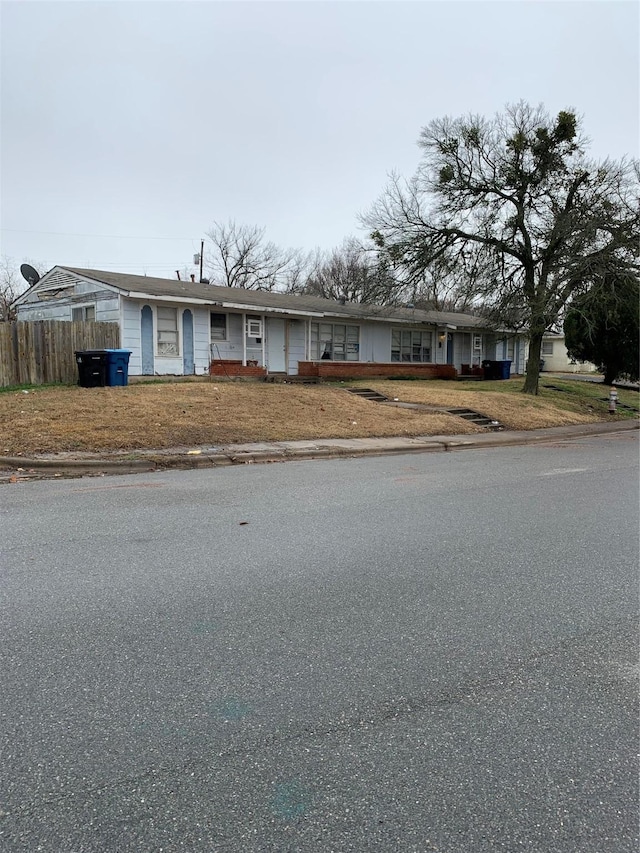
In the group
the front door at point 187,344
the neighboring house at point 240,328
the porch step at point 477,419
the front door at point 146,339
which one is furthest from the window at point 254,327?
the porch step at point 477,419

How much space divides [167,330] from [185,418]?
8722mm

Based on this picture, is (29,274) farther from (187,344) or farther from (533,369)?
(533,369)

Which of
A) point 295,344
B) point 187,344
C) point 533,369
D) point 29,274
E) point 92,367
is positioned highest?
point 29,274

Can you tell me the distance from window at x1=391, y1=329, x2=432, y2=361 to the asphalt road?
2386 centimetres

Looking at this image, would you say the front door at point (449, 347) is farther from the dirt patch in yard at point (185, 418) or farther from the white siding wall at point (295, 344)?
the dirt patch in yard at point (185, 418)

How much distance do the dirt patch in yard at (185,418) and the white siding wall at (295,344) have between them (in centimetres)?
583

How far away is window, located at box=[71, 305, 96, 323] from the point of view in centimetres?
2117

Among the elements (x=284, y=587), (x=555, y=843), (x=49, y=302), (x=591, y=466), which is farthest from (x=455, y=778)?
(x=49, y=302)

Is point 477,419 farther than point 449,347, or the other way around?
point 449,347

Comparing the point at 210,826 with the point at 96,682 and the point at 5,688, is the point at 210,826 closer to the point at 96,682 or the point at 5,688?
the point at 96,682

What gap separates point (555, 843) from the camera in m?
2.15

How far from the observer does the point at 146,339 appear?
2047 centimetres

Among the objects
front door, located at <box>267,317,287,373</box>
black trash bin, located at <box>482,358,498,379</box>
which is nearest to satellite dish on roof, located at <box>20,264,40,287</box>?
front door, located at <box>267,317,287,373</box>

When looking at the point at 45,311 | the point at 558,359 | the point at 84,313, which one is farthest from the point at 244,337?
the point at 558,359
